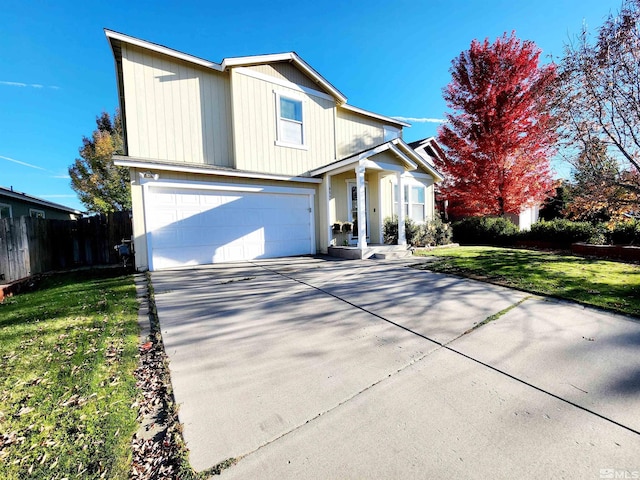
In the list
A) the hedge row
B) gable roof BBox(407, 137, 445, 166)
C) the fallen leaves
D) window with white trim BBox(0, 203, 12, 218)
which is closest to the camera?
the fallen leaves

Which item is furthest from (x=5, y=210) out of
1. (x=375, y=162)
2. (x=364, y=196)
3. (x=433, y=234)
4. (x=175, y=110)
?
(x=433, y=234)

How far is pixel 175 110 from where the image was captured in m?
8.03

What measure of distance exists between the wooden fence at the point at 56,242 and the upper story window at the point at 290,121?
646cm

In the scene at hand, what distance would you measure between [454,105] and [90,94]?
23.3 metres

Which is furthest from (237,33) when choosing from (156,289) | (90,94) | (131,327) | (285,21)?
(90,94)

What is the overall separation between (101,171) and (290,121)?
18498 mm

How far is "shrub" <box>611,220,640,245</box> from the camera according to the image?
28.1 ft

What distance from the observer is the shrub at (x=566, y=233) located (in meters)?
9.49

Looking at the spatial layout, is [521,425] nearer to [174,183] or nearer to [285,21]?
[174,183]

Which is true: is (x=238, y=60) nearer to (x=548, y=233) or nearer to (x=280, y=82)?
(x=280, y=82)

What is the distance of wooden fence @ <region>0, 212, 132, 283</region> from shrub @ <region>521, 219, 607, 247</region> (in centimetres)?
1599

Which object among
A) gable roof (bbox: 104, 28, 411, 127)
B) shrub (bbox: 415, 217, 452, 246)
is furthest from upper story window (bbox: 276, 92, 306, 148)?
shrub (bbox: 415, 217, 452, 246)

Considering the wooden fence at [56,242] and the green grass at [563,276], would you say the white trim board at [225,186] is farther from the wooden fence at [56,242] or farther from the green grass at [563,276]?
the green grass at [563,276]

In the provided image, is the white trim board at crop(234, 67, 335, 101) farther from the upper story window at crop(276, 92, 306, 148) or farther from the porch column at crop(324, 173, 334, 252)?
the porch column at crop(324, 173, 334, 252)
